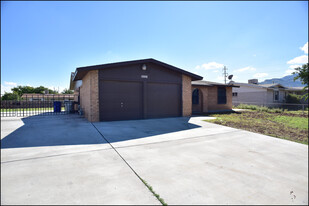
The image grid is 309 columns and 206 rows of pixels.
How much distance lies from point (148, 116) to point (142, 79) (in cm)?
263

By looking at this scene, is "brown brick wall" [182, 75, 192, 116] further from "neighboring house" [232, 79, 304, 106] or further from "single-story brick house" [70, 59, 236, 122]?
"neighboring house" [232, 79, 304, 106]

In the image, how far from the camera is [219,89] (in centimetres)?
1755

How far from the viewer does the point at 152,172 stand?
10.5 feet

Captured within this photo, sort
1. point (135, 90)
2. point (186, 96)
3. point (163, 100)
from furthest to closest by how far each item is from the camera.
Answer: point (186, 96)
point (163, 100)
point (135, 90)

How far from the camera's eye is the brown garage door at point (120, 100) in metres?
9.95

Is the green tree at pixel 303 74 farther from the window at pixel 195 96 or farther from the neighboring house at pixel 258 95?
the neighboring house at pixel 258 95

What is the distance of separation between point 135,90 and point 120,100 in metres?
1.24

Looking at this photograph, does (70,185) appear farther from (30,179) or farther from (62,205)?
(30,179)

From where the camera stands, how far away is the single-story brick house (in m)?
9.70

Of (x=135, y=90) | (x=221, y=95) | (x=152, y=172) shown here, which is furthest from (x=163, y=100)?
(x=221, y=95)

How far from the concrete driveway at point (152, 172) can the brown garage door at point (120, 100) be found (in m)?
4.75

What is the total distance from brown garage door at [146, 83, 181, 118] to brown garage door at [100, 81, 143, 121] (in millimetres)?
753

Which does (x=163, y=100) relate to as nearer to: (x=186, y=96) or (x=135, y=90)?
(x=186, y=96)

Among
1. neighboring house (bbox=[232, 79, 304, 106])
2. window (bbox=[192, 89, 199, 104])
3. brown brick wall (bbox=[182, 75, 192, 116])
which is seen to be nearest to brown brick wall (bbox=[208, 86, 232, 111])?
window (bbox=[192, 89, 199, 104])
